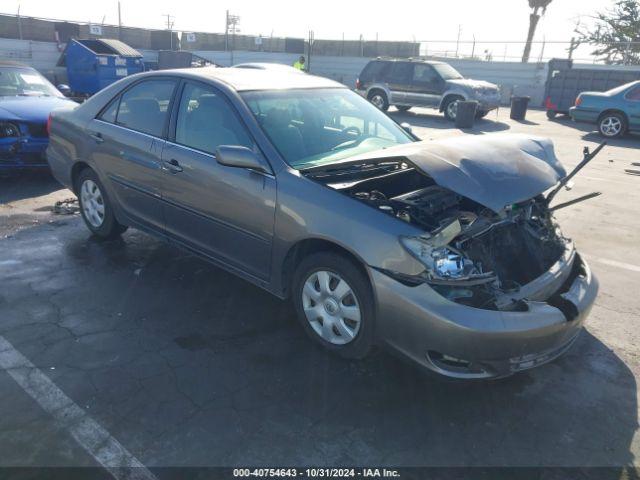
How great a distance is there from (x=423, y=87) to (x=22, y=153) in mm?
13183

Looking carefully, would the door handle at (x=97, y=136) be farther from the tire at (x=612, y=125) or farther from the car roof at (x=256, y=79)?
the tire at (x=612, y=125)

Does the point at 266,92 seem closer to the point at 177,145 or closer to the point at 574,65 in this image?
the point at 177,145

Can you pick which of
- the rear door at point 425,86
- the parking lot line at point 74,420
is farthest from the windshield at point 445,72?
the parking lot line at point 74,420

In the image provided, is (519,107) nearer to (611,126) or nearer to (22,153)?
(611,126)

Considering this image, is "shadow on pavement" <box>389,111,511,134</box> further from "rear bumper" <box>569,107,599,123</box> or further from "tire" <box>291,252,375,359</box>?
"tire" <box>291,252,375,359</box>

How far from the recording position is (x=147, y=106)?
4.48m

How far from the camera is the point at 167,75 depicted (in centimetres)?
438

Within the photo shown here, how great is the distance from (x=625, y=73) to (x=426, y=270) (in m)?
18.4

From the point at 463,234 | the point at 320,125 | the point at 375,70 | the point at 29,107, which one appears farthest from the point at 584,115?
the point at 29,107

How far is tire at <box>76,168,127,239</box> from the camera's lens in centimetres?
502

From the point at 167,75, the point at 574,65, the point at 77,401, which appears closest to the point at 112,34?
the point at 574,65

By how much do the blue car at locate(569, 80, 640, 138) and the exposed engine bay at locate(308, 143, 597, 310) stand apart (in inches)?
478

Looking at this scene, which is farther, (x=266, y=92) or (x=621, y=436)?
(x=266, y=92)

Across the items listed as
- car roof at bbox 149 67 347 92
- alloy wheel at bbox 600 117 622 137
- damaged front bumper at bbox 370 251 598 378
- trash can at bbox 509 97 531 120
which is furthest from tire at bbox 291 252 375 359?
trash can at bbox 509 97 531 120
